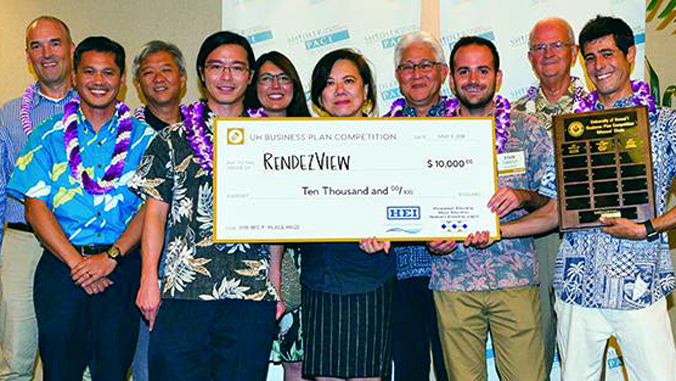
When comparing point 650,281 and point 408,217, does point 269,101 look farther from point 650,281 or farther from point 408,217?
point 650,281

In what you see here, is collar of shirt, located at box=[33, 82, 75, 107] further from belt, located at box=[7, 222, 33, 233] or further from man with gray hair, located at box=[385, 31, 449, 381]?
man with gray hair, located at box=[385, 31, 449, 381]

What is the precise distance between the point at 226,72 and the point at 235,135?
255 millimetres

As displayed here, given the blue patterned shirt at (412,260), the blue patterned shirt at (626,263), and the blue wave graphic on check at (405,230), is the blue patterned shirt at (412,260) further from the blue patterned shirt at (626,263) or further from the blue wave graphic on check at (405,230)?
the blue patterned shirt at (626,263)

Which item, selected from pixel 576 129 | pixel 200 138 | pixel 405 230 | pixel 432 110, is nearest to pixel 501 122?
pixel 576 129

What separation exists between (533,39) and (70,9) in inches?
121

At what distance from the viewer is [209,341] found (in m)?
2.65

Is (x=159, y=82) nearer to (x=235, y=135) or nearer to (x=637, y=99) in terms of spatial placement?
(x=235, y=135)

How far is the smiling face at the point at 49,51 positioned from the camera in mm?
3520

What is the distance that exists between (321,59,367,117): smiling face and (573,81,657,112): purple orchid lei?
0.94 metres

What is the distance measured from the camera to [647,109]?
2750 millimetres

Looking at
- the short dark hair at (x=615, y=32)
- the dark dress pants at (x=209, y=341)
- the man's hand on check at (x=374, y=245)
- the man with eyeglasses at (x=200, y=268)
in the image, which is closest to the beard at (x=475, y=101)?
the short dark hair at (x=615, y=32)

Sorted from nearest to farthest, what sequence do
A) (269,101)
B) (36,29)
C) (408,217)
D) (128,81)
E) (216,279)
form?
(216,279) < (408,217) < (269,101) < (36,29) < (128,81)

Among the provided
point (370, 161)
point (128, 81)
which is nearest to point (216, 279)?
point (370, 161)

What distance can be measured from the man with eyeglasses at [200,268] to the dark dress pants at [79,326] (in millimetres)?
262
